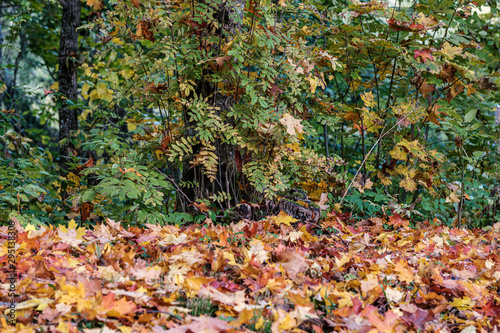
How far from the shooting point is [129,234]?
6.96 feet

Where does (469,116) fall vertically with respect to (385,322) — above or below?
above

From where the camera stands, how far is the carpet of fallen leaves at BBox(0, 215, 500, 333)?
1206 millimetres

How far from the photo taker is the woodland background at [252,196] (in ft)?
4.42

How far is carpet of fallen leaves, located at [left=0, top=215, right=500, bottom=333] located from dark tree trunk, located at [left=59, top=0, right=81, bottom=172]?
7.54ft

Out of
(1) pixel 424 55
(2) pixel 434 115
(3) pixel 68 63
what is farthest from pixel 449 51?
(3) pixel 68 63

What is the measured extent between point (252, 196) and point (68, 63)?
2621 mm

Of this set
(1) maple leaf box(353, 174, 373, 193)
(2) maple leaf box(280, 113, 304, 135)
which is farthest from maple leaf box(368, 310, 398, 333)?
(1) maple leaf box(353, 174, 373, 193)

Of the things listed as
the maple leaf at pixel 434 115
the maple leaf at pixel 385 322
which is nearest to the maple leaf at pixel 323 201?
the maple leaf at pixel 434 115

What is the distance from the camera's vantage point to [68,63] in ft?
13.3

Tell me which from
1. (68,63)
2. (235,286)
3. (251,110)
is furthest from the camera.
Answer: (68,63)

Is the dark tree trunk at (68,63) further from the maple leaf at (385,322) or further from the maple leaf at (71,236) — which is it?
the maple leaf at (385,322)

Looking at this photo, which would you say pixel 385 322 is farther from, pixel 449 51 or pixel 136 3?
pixel 449 51

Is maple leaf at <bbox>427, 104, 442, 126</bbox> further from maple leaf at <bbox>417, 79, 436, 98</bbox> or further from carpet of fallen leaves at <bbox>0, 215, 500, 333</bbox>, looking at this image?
carpet of fallen leaves at <bbox>0, 215, 500, 333</bbox>

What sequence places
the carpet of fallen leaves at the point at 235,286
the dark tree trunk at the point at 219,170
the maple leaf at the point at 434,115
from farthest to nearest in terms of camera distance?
the maple leaf at the point at 434,115 < the dark tree trunk at the point at 219,170 < the carpet of fallen leaves at the point at 235,286
